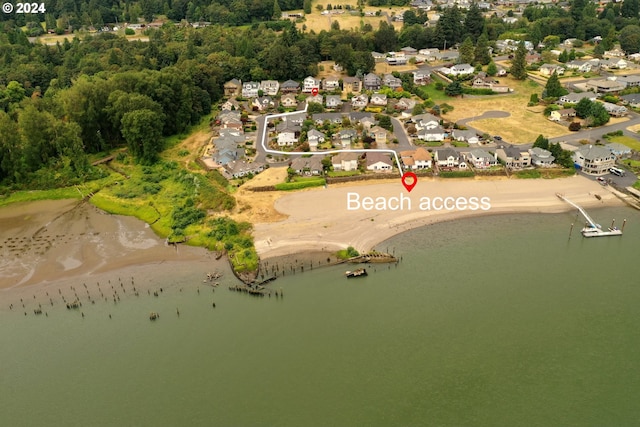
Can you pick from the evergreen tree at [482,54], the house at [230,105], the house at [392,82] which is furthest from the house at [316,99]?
the evergreen tree at [482,54]

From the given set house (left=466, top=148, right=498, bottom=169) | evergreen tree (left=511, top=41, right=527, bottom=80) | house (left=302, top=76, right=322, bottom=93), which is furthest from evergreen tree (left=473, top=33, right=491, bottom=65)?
house (left=466, top=148, right=498, bottom=169)

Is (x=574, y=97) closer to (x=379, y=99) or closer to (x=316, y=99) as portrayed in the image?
(x=379, y=99)

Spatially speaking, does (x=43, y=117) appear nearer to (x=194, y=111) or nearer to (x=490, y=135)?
(x=194, y=111)

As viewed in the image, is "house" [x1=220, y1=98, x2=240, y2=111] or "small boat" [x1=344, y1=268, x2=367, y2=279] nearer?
"small boat" [x1=344, y1=268, x2=367, y2=279]

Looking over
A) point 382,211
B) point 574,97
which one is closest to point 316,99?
point 382,211

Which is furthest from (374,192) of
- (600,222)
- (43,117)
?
(43,117)

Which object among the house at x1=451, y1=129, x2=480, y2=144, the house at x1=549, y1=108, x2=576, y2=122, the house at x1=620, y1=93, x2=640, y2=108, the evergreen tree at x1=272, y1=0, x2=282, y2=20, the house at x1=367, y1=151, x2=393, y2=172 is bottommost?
the house at x1=367, y1=151, x2=393, y2=172

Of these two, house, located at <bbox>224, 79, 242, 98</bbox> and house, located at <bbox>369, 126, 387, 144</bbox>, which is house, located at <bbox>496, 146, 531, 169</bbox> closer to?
house, located at <bbox>369, 126, 387, 144</bbox>
